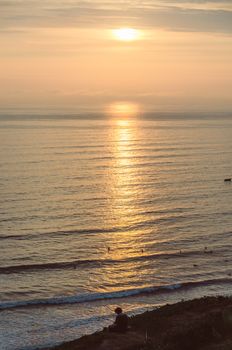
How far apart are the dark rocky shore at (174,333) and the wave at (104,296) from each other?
910 centimetres

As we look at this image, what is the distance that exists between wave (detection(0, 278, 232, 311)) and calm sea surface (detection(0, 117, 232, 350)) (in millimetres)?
81

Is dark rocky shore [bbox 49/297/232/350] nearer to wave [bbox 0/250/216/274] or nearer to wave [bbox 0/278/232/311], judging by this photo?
wave [bbox 0/278/232/311]

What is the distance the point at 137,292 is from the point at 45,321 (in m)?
8.91

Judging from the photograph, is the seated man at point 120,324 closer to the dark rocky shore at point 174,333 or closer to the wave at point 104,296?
the dark rocky shore at point 174,333

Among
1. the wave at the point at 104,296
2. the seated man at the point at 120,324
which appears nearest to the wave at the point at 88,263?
the wave at the point at 104,296

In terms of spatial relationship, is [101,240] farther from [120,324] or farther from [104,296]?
[120,324]

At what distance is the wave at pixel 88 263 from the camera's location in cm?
4875

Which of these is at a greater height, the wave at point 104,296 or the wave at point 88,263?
the wave at point 88,263

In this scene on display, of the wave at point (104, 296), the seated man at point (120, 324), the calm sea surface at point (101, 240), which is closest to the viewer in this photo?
the seated man at point (120, 324)

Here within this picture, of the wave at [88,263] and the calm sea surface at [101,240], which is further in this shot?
the wave at [88,263]

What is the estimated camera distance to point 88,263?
51.0 metres

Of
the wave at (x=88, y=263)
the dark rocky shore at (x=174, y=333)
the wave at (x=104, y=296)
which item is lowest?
the dark rocky shore at (x=174, y=333)

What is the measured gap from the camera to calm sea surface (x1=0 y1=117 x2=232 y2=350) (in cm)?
4144

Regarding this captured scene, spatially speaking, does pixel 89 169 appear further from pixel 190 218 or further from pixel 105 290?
pixel 105 290
